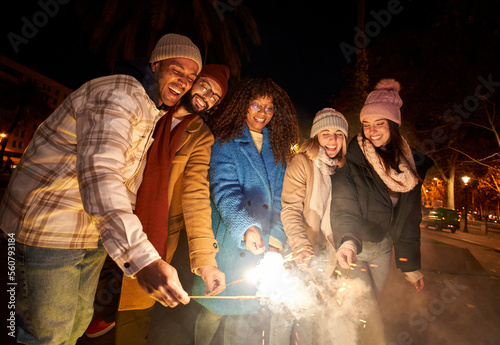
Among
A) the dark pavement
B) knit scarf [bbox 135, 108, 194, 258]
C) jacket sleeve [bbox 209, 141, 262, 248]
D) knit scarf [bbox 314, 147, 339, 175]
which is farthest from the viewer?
the dark pavement

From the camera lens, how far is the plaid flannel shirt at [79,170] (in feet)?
4.09

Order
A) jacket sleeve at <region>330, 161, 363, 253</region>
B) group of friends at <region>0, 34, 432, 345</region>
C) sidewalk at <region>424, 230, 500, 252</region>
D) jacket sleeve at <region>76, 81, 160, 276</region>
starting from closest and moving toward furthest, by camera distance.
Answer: jacket sleeve at <region>76, 81, 160, 276</region> < group of friends at <region>0, 34, 432, 345</region> < jacket sleeve at <region>330, 161, 363, 253</region> < sidewalk at <region>424, 230, 500, 252</region>

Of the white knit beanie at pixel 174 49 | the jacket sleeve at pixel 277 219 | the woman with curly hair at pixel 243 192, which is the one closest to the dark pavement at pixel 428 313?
the woman with curly hair at pixel 243 192

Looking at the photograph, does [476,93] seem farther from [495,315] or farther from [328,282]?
[328,282]

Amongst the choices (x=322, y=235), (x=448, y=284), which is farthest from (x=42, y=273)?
(x=448, y=284)

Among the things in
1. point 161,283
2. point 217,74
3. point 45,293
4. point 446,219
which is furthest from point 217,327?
point 446,219

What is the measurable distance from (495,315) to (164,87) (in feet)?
21.0

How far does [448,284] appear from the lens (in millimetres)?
6055

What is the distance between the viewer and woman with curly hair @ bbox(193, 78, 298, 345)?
2475 mm

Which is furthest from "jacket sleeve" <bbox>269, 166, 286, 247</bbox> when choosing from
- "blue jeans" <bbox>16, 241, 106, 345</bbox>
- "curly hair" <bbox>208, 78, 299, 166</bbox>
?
"blue jeans" <bbox>16, 241, 106, 345</bbox>

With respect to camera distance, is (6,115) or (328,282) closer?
(328,282)

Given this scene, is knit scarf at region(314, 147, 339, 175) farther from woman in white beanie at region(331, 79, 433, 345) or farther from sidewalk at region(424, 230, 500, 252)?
sidewalk at region(424, 230, 500, 252)

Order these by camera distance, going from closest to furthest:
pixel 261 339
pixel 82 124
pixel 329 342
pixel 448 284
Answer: pixel 82 124, pixel 329 342, pixel 261 339, pixel 448 284

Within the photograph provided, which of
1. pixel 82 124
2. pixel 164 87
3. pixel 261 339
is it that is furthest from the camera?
pixel 261 339
